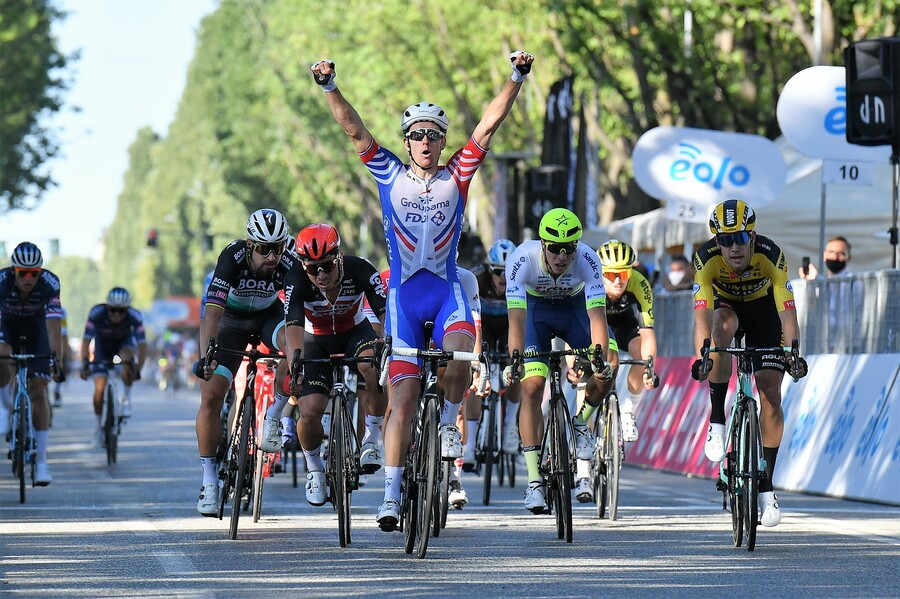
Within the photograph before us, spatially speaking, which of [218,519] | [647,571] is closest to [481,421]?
[218,519]

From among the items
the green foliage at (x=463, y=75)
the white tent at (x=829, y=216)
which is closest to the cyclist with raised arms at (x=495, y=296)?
the white tent at (x=829, y=216)

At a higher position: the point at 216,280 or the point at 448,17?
the point at 448,17

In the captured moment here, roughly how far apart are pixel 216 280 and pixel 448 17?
35.2 metres

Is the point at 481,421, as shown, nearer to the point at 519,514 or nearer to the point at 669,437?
the point at 519,514

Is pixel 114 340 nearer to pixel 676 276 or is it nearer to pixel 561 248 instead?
pixel 676 276

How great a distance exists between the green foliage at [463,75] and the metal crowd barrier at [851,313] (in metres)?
10.1

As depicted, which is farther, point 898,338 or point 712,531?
point 898,338

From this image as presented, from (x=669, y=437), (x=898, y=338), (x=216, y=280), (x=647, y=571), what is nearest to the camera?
(x=647, y=571)

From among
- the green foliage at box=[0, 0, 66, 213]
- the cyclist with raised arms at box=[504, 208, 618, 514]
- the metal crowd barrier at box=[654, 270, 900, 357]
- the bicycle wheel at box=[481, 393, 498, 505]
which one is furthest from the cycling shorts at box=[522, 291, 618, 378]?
the green foliage at box=[0, 0, 66, 213]

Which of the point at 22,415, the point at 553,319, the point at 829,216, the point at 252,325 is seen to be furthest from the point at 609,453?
the point at 829,216

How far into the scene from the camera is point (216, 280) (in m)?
12.2

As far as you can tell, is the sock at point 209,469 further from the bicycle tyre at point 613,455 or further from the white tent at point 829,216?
the white tent at point 829,216

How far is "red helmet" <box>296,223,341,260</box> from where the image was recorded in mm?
10984

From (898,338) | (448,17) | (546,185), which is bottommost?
(898,338)
